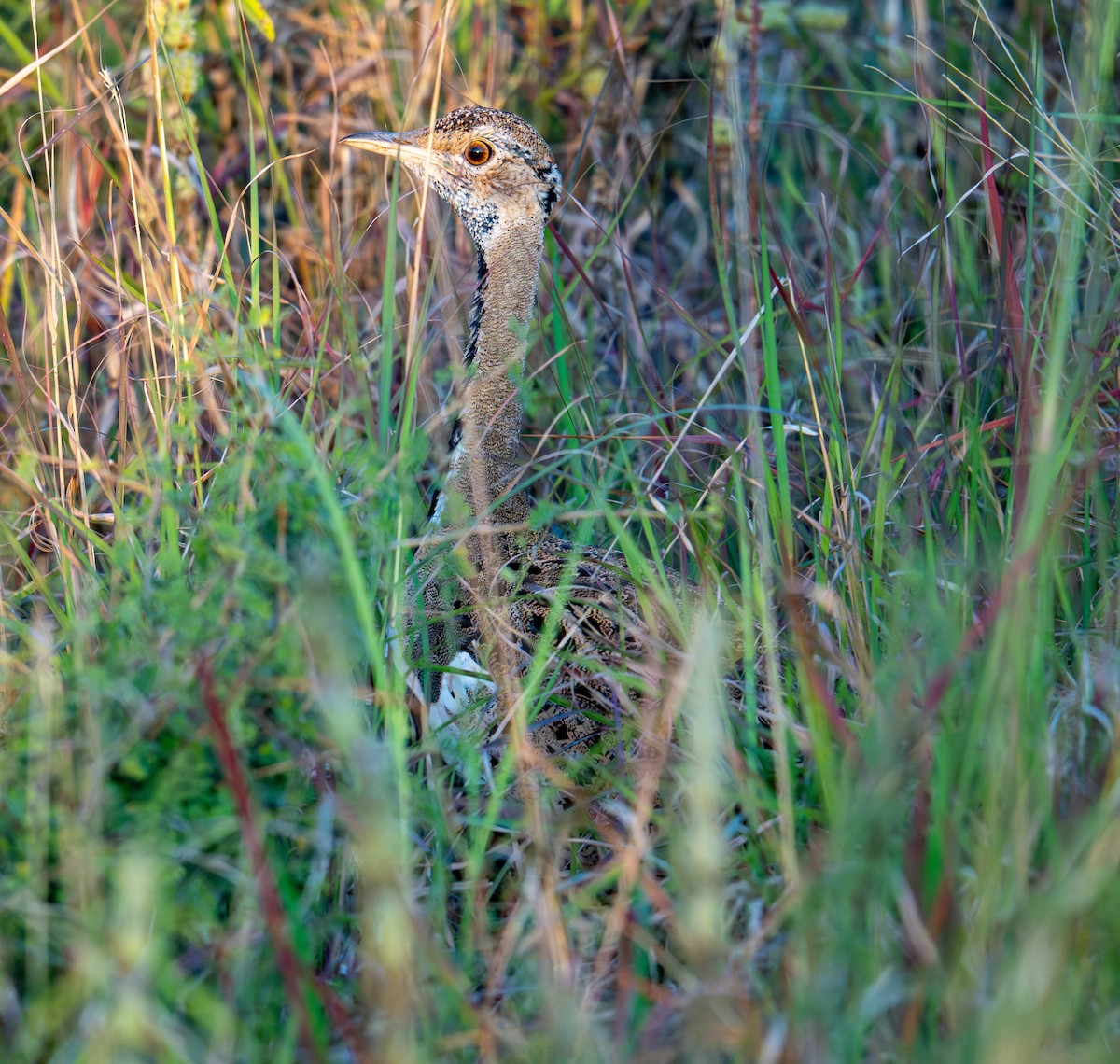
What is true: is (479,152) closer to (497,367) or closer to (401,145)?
(401,145)

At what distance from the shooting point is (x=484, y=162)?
299cm

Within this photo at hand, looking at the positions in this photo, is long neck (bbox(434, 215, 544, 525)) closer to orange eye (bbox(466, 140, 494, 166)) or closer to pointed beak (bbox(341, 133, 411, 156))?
orange eye (bbox(466, 140, 494, 166))

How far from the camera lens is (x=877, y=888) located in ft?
5.41

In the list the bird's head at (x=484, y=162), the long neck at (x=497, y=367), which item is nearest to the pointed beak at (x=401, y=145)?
the bird's head at (x=484, y=162)

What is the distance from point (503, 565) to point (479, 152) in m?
1.02

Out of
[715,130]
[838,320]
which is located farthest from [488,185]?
[715,130]

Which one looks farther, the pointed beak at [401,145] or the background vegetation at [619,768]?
the pointed beak at [401,145]

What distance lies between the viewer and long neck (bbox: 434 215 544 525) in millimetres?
2725

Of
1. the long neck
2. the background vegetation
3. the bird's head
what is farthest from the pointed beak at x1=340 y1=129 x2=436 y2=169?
the background vegetation

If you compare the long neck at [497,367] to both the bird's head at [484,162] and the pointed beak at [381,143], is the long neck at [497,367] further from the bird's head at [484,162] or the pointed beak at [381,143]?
the pointed beak at [381,143]

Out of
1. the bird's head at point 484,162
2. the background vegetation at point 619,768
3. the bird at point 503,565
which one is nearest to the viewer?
the background vegetation at point 619,768

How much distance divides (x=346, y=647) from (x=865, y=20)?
12.5 feet

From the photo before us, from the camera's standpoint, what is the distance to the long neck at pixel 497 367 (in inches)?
107

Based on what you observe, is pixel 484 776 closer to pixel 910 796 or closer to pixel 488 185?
pixel 910 796
